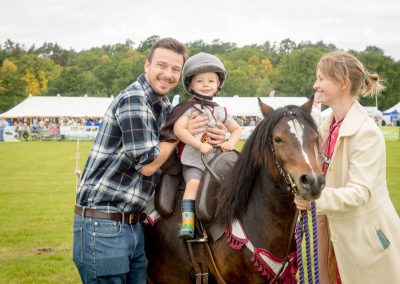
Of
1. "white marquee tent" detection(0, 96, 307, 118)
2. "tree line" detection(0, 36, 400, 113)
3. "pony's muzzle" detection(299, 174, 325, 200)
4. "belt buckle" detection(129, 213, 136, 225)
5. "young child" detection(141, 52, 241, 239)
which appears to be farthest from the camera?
"tree line" detection(0, 36, 400, 113)

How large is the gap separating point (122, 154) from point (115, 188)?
0.27m

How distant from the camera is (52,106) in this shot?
2130 inches

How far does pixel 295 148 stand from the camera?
10.6ft

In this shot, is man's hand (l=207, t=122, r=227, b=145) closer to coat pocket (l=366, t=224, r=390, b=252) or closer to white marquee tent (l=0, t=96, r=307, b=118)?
coat pocket (l=366, t=224, r=390, b=252)

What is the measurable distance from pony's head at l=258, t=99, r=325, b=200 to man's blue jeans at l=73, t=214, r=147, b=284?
128 centimetres

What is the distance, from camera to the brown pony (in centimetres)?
335

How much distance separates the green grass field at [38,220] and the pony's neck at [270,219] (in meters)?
4.25

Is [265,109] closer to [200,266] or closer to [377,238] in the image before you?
[377,238]

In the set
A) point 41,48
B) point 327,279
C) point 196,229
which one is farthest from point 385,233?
point 41,48

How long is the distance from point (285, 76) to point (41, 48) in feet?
257

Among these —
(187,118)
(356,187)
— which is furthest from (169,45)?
(356,187)

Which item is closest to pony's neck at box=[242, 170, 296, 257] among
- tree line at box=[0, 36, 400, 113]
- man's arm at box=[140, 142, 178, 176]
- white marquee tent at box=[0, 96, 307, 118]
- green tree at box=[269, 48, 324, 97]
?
man's arm at box=[140, 142, 178, 176]

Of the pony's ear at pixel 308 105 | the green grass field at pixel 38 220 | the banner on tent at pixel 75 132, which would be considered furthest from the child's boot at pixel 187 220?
the banner on tent at pixel 75 132

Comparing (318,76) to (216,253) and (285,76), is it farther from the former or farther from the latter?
(285,76)
